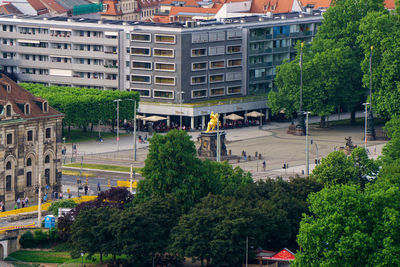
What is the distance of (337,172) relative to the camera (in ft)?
637

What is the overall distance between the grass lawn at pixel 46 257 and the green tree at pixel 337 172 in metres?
30.9

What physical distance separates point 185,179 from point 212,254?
1795 cm

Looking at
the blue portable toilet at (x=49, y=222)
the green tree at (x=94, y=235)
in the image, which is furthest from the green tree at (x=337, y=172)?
the blue portable toilet at (x=49, y=222)

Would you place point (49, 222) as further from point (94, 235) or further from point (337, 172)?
point (337, 172)

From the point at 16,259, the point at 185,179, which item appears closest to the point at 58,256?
the point at 16,259

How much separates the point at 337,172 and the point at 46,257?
133 feet

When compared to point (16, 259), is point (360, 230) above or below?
above

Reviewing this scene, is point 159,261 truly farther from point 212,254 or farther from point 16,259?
point 16,259

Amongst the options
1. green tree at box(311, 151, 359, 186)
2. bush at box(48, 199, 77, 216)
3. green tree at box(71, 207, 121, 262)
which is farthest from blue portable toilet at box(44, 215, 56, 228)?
green tree at box(311, 151, 359, 186)

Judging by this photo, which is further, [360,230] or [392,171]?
[392,171]

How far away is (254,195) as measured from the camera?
186 meters

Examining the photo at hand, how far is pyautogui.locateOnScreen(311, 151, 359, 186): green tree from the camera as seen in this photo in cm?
19400

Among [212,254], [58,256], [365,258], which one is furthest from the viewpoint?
[58,256]

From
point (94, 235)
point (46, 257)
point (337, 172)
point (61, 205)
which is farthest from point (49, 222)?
point (337, 172)
